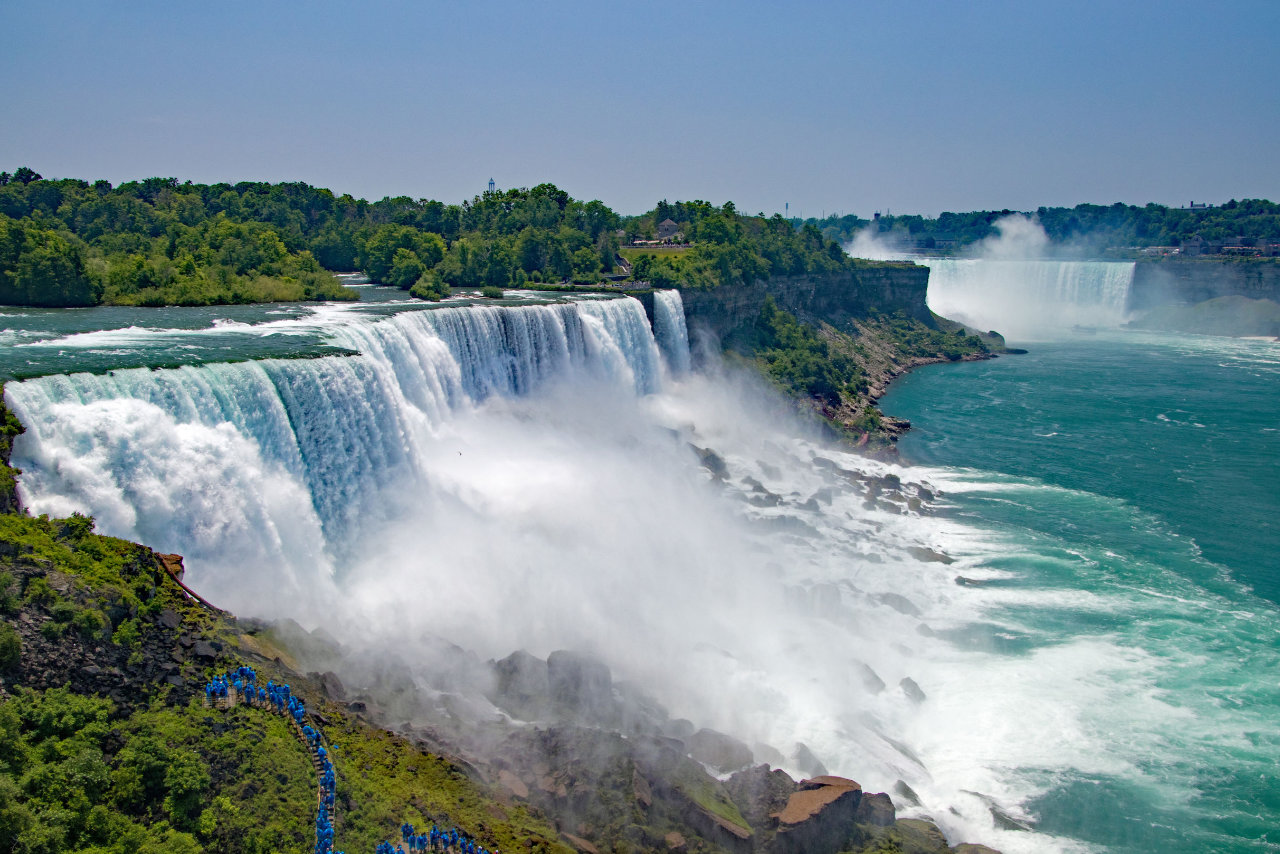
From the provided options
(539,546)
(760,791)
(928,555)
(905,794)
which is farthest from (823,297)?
(760,791)

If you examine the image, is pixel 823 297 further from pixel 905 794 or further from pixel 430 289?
pixel 905 794

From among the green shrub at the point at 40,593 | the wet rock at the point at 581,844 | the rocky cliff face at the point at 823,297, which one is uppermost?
the green shrub at the point at 40,593

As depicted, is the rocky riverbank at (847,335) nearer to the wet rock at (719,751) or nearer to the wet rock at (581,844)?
the wet rock at (719,751)

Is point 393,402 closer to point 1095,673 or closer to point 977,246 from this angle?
point 1095,673

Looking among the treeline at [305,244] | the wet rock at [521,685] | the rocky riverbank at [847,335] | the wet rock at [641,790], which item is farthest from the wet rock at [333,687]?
the rocky riverbank at [847,335]

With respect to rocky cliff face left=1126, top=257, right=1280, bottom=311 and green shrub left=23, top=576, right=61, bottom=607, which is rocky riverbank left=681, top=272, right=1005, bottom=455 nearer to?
rocky cliff face left=1126, top=257, right=1280, bottom=311

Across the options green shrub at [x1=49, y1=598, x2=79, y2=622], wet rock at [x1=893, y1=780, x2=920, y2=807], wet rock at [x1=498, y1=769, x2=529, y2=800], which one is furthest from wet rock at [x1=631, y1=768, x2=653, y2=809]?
green shrub at [x1=49, y1=598, x2=79, y2=622]

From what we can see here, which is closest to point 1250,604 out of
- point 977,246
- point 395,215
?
point 395,215
